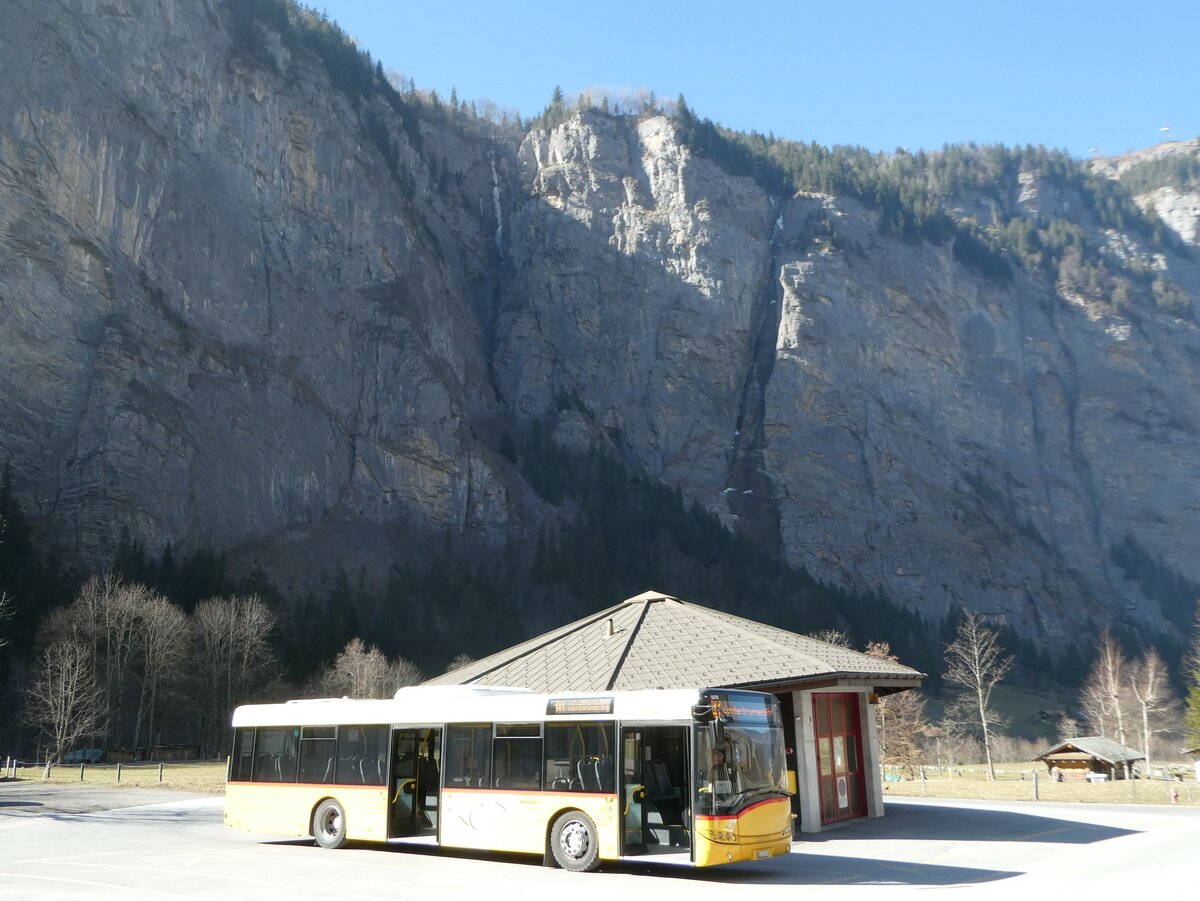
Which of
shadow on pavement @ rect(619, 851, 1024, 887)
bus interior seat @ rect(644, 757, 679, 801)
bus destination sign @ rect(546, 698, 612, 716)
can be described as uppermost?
bus destination sign @ rect(546, 698, 612, 716)

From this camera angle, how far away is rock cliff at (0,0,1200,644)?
285 feet

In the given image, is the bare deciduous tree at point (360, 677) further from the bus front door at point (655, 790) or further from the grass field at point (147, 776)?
the bus front door at point (655, 790)

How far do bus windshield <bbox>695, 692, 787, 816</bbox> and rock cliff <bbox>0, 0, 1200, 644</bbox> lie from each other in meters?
78.2

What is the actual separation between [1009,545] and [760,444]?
3695 centimetres

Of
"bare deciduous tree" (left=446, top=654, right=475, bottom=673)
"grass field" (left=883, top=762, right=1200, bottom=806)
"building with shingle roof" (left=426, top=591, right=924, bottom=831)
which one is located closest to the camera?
"building with shingle roof" (left=426, top=591, right=924, bottom=831)

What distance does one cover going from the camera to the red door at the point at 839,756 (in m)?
23.9

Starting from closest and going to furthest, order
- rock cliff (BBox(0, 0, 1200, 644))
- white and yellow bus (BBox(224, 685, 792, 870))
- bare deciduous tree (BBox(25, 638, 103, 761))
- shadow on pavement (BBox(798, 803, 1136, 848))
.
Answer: white and yellow bus (BBox(224, 685, 792, 870))
shadow on pavement (BBox(798, 803, 1136, 848))
bare deciduous tree (BBox(25, 638, 103, 761))
rock cliff (BBox(0, 0, 1200, 644))

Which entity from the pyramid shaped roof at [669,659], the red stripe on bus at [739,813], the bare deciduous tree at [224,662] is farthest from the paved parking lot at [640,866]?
the bare deciduous tree at [224,662]

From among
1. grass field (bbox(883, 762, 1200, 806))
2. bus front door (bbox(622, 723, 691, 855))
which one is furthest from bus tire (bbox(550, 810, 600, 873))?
grass field (bbox(883, 762, 1200, 806))

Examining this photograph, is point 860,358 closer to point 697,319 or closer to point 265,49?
point 697,319

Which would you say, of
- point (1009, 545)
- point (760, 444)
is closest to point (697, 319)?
point (760, 444)

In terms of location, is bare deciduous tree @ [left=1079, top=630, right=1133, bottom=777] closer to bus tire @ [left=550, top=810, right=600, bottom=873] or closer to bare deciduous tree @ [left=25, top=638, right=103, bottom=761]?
bus tire @ [left=550, top=810, right=600, bottom=873]

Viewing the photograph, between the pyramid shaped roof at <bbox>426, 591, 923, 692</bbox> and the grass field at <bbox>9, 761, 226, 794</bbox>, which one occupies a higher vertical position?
the pyramid shaped roof at <bbox>426, 591, 923, 692</bbox>

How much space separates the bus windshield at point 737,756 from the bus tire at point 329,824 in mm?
7914
